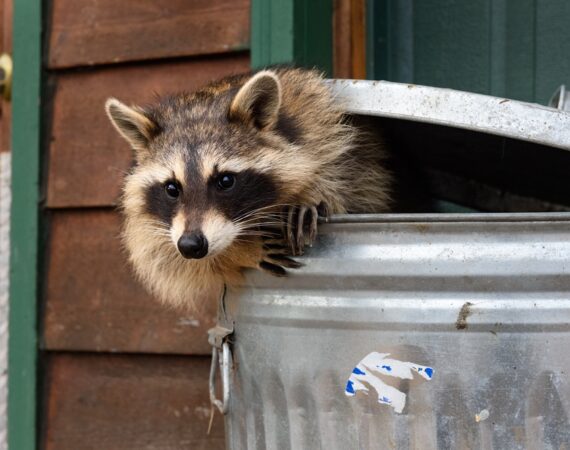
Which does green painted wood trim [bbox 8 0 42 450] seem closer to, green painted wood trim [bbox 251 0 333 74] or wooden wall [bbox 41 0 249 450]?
wooden wall [bbox 41 0 249 450]

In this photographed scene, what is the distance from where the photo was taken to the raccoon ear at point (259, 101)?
1.82 metres

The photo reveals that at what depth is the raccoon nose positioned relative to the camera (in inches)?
64.5

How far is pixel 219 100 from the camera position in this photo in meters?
1.95

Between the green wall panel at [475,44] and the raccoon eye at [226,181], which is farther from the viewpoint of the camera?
the green wall panel at [475,44]

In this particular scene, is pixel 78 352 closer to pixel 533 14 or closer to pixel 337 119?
pixel 337 119

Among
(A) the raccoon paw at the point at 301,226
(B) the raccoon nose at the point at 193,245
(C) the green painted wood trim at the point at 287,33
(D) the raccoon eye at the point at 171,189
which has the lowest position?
(B) the raccoon nose at the point at 193,245

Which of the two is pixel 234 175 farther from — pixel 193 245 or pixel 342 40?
pixel 342 40

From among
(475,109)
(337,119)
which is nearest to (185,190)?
(337,119)

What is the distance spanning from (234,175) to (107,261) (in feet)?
3.26

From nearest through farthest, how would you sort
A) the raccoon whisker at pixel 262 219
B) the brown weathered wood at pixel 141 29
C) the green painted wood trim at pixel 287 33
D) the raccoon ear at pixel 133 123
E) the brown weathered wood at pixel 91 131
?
the raccoon whisker at pixel 262 219 → the raccoon ear at pixel 133 123 → the green painted wood trim at pixel 287 33 → the brown weathered wood at pixel 141 29 → the brown weathered wood at pixel 91 131

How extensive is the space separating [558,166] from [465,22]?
1106mm

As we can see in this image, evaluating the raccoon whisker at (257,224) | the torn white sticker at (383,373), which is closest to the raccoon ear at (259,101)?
the raccoon whisker at (257,224)

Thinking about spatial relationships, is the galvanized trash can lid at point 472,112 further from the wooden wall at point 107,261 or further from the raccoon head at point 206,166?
the wooden wall at point 107,261

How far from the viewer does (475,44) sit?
2742 millimetres
